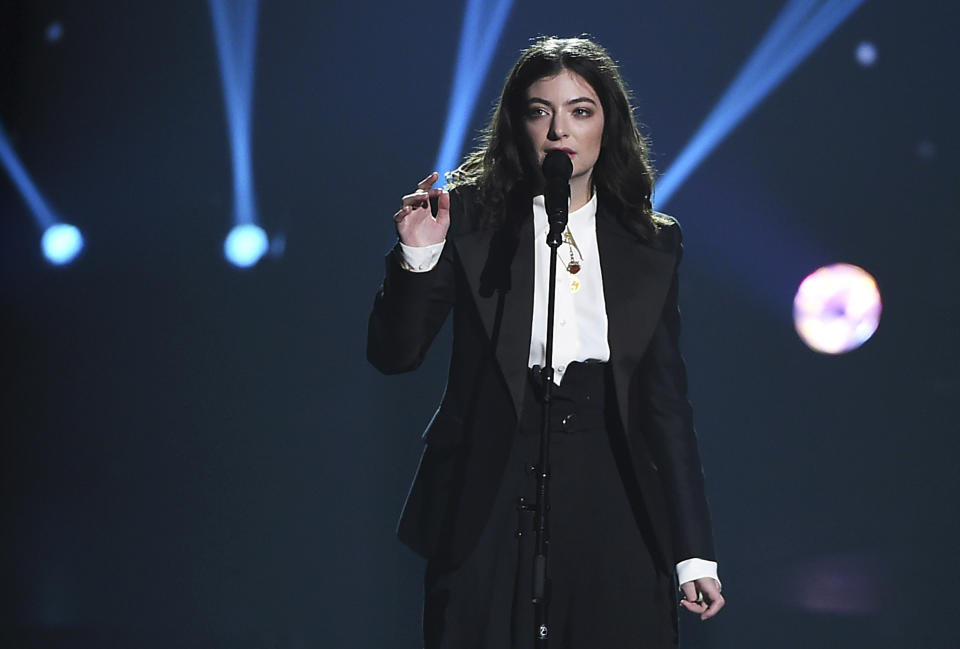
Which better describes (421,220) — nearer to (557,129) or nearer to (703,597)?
(557,129)

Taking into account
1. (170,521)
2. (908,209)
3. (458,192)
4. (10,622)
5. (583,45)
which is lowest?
(10,622)

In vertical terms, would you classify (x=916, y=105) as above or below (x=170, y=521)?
above

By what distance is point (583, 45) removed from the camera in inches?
83.7

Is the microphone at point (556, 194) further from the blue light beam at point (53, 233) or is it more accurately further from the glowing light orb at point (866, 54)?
the blue light beam at point (53, 233)

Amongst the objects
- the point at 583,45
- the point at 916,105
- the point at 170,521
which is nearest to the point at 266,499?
the point at 170,521

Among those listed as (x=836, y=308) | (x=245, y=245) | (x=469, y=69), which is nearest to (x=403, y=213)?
(x=469, y=69)

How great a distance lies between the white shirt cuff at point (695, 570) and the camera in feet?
5.90

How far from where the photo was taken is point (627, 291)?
1922 mm

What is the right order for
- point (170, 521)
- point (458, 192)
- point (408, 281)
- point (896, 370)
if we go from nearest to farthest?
point (408, 281), point (458, 192), point (896, 370), point (170, 521)

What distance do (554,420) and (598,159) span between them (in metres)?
0.62

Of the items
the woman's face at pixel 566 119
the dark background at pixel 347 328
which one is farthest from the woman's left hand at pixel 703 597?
the dark background at pixel 347 328

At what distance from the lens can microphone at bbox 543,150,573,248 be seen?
4.98 ft

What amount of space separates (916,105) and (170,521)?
2686 millimetres

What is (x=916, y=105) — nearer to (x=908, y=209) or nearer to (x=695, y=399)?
(x=908, y=209)
